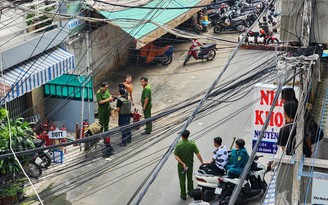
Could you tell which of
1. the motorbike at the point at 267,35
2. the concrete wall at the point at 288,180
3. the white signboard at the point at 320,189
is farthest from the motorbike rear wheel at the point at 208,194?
the motorbike at the point at 267,35

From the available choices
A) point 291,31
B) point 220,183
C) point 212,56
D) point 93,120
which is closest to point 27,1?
point 93,120

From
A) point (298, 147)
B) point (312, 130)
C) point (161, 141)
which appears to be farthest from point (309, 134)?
point (161, 141)

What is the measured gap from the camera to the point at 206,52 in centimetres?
2292

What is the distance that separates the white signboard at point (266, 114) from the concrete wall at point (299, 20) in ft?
7.38

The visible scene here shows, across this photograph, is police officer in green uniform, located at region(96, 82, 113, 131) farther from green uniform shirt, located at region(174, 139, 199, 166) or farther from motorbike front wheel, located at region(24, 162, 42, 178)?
green uniform shirt, located at region(174, 139, 199, 166)

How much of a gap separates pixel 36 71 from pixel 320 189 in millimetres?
7829

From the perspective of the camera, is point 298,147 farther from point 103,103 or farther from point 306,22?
point 103,103

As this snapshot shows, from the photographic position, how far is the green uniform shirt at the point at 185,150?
12398mm

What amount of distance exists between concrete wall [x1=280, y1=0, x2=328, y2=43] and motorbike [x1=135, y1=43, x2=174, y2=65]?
43.9ft

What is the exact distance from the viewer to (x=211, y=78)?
2125cm

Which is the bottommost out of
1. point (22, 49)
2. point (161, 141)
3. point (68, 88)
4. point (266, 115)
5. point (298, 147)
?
point (161, 141)

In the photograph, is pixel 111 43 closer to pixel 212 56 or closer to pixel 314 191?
pixel 212 56

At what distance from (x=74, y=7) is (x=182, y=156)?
582 centimetres

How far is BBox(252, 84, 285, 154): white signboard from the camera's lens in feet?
37.4
